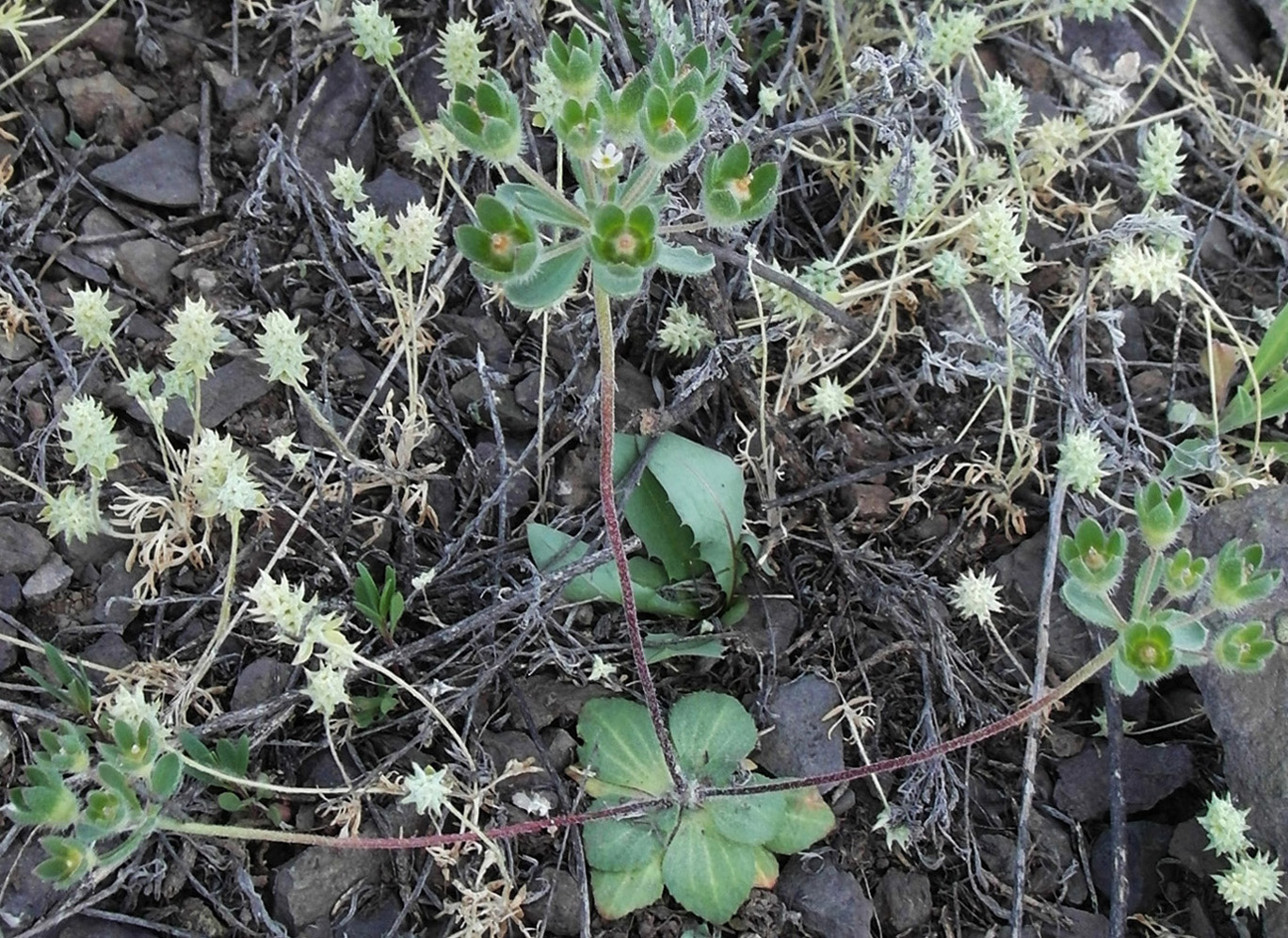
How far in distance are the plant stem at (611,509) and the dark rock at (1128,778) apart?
96 cm

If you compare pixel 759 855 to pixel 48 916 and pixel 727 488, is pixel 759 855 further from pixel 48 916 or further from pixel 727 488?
pixel 48 916

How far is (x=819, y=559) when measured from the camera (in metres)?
2.96

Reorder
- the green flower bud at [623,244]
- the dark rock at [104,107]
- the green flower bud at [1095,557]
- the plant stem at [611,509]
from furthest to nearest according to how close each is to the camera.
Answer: the dark rock at [104,107] → the green flower bud at [1095,557] → the plant stem at [611,509] → the green flower bud at [623,244]

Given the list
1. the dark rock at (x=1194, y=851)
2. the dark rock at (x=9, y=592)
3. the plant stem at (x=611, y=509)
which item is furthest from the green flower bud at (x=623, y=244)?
the dark rock at (x=1194, y=851)

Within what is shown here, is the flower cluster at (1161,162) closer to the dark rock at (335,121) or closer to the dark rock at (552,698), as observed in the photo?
the dark rock at (552,698)

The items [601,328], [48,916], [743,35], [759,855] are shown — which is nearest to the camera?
[601,328]

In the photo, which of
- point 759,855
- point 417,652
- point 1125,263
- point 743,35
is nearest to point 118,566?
point 417,652

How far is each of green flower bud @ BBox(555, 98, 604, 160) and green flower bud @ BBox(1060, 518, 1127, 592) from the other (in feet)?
3.82

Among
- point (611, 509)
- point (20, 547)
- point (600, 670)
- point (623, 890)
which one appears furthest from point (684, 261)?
point (20, 547)

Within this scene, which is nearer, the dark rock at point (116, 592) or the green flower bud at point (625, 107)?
the green flower bud at point (625, 107)

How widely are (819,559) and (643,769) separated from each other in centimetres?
72

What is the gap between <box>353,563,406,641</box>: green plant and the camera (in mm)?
2559

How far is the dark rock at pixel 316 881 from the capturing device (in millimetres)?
2379

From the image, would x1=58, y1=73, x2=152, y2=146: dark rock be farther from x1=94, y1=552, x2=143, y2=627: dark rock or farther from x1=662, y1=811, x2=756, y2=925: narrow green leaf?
x1=662, y1=811, x2=756, y2=925: narrow green leaf
